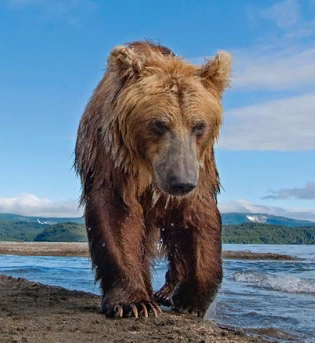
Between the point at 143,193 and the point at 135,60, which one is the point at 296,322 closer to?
the point at 143,193

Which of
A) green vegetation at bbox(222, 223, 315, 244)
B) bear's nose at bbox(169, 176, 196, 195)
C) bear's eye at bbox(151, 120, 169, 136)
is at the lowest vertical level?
bear's nose at bbox(169, 176, 196, 195)

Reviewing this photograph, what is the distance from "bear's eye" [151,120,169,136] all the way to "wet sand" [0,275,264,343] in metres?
1.65

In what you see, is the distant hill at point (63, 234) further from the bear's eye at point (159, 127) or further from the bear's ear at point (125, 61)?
the bear's eye at point (159, 127)

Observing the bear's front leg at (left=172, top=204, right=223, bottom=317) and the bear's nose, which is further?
the bear's front leg at (left=172, top=204, right=223, bottom=317)

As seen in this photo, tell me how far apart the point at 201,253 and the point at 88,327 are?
136 centimetres

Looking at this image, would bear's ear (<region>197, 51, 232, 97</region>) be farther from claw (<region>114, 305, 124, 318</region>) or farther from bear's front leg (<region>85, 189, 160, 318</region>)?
claw (<region>114, 305, 124, 318</region>)

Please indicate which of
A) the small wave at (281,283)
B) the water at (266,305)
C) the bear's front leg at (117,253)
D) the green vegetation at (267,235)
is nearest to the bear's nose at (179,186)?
the bear's front leg at (117,253)

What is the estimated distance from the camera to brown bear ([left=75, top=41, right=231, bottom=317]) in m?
4.36

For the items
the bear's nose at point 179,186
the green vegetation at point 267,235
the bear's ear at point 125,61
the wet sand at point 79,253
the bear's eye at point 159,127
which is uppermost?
the green vegetation at point 267,235

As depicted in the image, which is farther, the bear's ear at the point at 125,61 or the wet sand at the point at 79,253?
the wet sand at the point at 79,253

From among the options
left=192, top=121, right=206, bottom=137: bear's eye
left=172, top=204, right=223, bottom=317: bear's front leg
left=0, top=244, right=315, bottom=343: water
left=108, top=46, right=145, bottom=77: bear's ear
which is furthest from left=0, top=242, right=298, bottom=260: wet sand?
left=108, top=46, right=145, bottom=77: bear's ear

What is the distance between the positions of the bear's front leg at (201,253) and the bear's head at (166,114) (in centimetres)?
61

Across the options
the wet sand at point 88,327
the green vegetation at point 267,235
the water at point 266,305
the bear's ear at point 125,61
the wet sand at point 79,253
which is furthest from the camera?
the green vegetation at point 267,235

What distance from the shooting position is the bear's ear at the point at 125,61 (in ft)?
14.8
